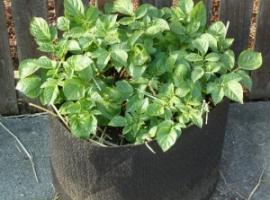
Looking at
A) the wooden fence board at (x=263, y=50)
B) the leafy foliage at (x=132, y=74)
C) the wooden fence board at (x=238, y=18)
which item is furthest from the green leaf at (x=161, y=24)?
the wooden fence board at (x=263, y=50)

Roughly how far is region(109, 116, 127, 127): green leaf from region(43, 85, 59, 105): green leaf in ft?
0.78

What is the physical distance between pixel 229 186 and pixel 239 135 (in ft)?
1.16

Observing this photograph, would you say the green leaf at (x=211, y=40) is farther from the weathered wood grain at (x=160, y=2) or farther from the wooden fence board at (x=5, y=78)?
the wooden fence board at (x=5, y=78)

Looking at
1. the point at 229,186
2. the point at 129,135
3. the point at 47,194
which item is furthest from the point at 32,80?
the point at 229,186

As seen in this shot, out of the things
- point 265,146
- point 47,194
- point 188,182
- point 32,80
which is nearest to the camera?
point 32,80

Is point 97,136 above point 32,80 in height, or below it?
below

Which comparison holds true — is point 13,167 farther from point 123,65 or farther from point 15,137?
point 123,65

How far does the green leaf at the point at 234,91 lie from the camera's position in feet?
8.64

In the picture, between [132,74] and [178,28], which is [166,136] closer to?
[132,74]

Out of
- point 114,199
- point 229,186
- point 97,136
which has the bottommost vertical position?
point 229,186

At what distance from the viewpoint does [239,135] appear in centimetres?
344

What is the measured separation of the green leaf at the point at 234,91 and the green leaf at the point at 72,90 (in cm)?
56

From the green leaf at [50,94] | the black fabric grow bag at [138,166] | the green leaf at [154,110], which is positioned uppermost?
the green leaf at [50,94]

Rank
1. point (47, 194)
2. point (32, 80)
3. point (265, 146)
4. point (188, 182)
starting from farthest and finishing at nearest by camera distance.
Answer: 1. point (265, 146)
2. point (47, 194)
3. point (188, 182)
4. point (32, 80)
